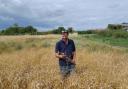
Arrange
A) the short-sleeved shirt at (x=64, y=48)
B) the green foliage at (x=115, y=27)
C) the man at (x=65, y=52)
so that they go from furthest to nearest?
the green foliage at (x=115, y=27), the short-sleeved shirt at (x=64, y=48), the man at (x=65, y=52)

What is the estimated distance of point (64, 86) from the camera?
6.18 m

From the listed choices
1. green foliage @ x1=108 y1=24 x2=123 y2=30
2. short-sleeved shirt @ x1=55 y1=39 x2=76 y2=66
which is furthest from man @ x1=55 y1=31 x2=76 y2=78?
→ green foliage @ x1=108 y1=24 x2=123 y2=30

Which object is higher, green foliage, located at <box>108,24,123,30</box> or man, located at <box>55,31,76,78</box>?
man, located at <box>55,31,76,78</box>

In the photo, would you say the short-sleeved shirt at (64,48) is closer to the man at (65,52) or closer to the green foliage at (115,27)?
the man at (65,52)

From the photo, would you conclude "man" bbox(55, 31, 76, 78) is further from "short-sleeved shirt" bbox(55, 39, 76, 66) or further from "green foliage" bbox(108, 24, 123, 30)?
"green foliage" bbox(108, 24, 123, 30)

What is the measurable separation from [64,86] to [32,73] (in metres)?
0.86

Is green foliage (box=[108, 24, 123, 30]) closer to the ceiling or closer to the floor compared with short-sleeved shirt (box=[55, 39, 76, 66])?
closer to the floor

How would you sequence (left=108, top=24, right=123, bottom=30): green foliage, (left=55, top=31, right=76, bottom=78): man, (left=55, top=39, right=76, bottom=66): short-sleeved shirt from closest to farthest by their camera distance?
(left=55, top=31, right=76, bottom=78): man, (left=55, top=39, right=76, bottom=66): short-sleeved shirt, (left=108, top=24, right=123, bottom=30): green foliage

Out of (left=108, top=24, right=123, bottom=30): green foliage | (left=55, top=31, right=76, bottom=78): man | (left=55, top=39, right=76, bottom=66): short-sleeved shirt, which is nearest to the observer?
Result: (left=55, top=31, right=76, bottom=78): man

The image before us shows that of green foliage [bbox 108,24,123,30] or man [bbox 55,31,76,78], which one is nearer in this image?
man [bbox 55,31,76,78]

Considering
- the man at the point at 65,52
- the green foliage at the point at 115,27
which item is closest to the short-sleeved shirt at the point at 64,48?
the man at the point at 65,52

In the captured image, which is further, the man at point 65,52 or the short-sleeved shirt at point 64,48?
the short-sleeved shirt at point 64,48

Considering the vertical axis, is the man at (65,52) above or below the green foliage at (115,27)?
above

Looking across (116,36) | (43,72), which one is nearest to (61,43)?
(43,72)
